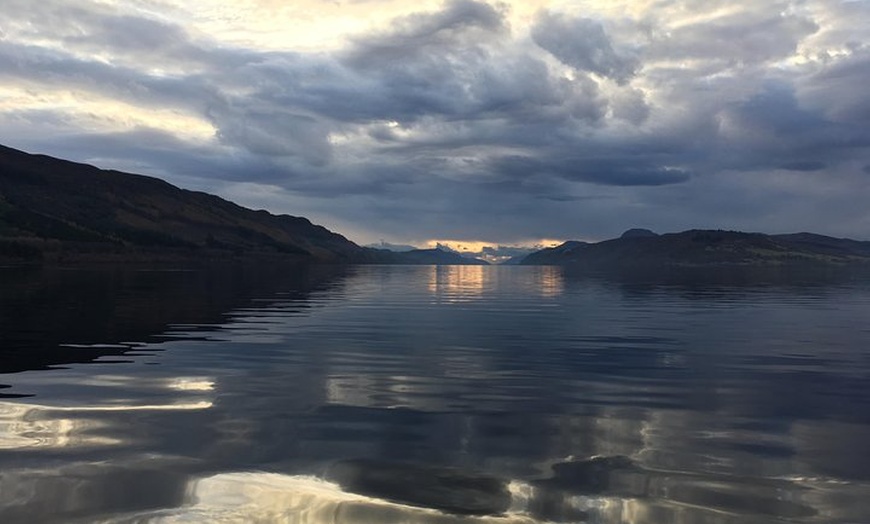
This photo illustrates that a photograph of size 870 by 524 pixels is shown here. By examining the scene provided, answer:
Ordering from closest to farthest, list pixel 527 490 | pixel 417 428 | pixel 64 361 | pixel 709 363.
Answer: pixel 527 490, pixel 417 428, pixel 64 361, pixel 709 363

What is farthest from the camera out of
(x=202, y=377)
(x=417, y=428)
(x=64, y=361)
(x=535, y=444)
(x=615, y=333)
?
(x=615, y=333)

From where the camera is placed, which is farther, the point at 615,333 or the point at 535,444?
the point at 615,333

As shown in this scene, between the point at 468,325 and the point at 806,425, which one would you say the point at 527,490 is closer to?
the point at 806,425

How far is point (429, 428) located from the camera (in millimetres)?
20047

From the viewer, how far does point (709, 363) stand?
33.6 meters

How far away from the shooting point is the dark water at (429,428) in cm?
1374

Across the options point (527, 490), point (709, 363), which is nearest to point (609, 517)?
point (527, 490)

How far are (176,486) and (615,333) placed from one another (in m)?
37.7

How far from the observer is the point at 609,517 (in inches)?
517

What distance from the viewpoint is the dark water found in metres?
13.7

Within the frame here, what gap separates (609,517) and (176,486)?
31.9 ft

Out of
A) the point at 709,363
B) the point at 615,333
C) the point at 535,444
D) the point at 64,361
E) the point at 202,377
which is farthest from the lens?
the point at 615,333

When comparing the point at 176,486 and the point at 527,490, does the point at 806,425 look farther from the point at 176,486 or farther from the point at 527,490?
the point at 176,486

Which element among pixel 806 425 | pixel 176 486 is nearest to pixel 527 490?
pixel 176 486
